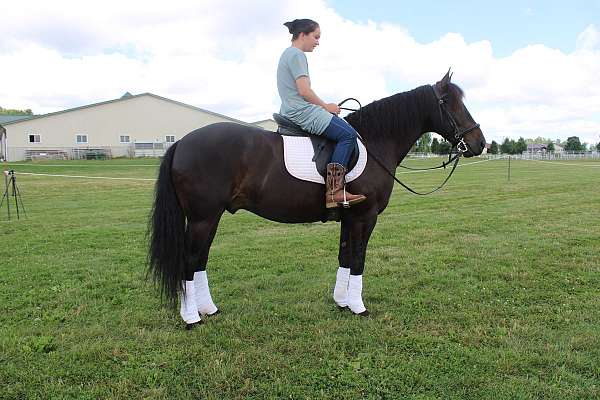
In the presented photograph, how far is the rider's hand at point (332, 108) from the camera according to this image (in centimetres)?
462

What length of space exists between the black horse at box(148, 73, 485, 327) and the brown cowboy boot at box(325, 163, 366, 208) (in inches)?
6.7

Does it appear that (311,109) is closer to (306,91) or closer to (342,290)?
(306,91)

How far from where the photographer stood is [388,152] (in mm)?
5008

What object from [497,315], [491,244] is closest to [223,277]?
[497,315]

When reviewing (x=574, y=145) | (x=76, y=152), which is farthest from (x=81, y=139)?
(x=574, y=145)

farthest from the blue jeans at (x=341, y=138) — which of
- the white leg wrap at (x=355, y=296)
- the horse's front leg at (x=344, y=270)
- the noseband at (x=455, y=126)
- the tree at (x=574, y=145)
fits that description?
the tree at (x=574, y=145)

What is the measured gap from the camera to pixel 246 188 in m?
4.52

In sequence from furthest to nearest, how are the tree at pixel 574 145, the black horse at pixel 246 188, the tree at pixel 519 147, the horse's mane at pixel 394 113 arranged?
the tree at pixel 574 145
the tree at pixel 519 147
the horse's mane at pixel 394 113
the black horse at pixel 246 188

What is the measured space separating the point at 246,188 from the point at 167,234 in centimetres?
93

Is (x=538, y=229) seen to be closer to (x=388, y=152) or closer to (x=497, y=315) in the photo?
(x=497, y=315)

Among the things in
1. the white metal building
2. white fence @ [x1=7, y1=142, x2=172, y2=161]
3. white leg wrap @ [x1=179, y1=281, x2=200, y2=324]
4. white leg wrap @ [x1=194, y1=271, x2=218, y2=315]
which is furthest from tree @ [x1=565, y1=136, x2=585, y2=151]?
white leg wrap @ [x1=179, y1=281, x2=200, y2=324]

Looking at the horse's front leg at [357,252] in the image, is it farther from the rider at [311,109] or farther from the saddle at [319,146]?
the saddle at [319,146]

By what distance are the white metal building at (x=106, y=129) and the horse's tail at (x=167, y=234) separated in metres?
46.2

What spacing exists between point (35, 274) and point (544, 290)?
6.89 m
